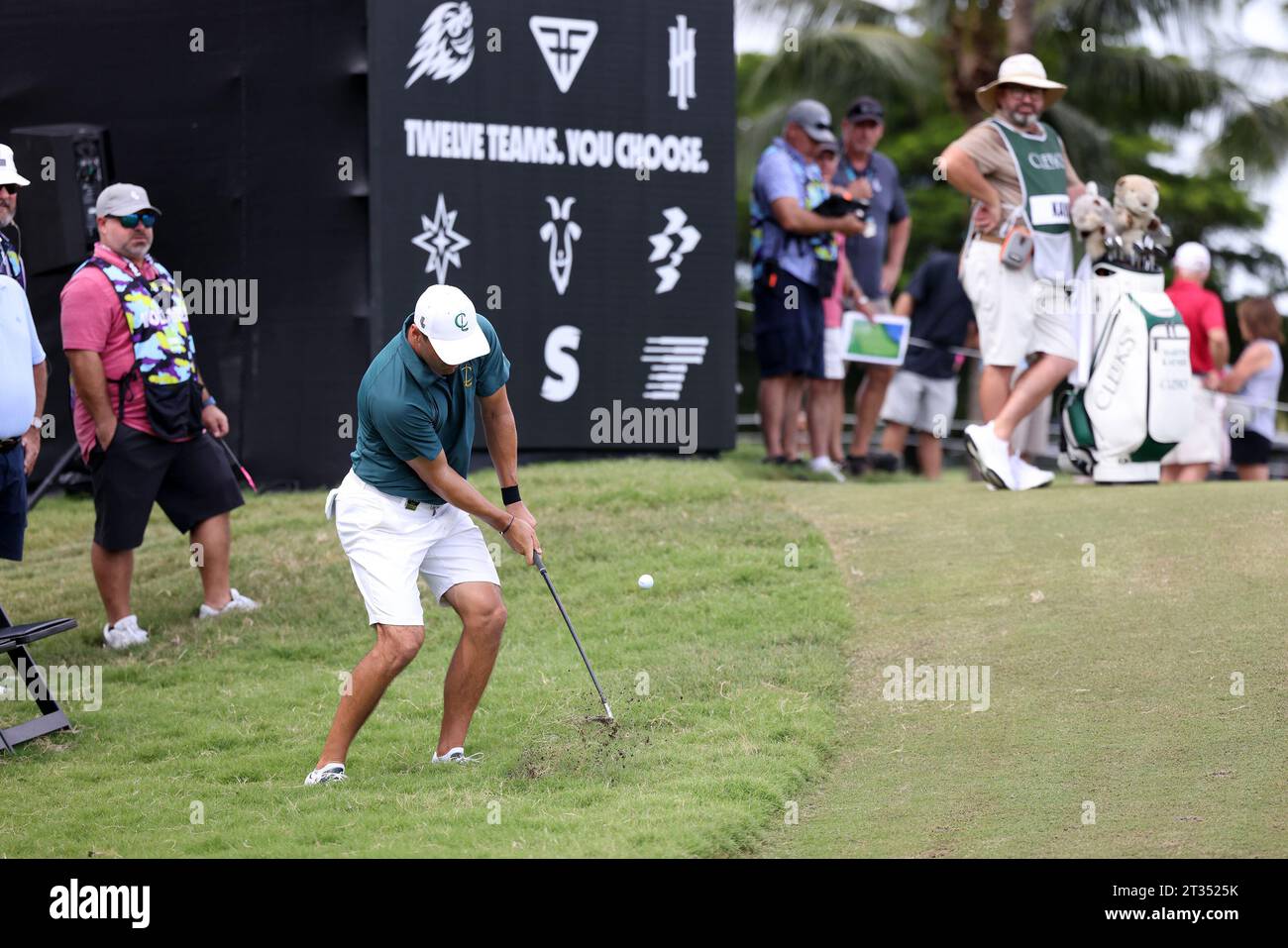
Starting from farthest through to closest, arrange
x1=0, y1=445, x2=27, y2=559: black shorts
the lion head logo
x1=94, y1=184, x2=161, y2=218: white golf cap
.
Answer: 1. the lion head logo
2. x1=94, y1=184, x2=161, y2=218: white golf cap
3. x1=0, y1=445, x2=27, y2=559: black shorts

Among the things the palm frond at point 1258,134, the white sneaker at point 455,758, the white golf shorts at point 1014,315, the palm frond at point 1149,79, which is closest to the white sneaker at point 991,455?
the white golf shorts at point 1014,315

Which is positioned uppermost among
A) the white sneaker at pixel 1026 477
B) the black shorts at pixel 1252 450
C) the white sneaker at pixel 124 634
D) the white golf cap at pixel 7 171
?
the white golf cap at pixel 7 171

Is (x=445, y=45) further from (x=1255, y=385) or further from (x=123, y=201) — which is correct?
(x=1255, y=385)

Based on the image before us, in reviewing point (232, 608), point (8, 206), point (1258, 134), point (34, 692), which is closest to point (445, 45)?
point (232, 608)

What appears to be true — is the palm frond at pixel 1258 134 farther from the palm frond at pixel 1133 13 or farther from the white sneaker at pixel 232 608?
the white sneaker at pixel 232 608

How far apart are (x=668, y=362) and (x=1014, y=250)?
123 inches

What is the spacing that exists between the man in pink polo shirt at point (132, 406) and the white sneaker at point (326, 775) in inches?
115

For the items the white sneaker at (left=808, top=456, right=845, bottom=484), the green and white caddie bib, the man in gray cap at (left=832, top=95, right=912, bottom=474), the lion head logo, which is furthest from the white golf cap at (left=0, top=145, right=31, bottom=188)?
the man in gray cap at (left=832, top=95, right=912, bottom=474)

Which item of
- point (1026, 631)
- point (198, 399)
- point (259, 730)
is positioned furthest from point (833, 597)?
point (198, 399)

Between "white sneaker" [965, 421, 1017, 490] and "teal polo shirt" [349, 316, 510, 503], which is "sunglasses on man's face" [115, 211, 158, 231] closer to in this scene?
"teal polo shirt" [349, 316, 510, 503]

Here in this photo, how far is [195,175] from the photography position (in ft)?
40.2

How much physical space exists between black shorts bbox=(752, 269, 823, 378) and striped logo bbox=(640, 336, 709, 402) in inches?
26.4

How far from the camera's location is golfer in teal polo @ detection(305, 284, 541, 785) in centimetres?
654

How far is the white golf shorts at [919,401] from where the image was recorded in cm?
1420
